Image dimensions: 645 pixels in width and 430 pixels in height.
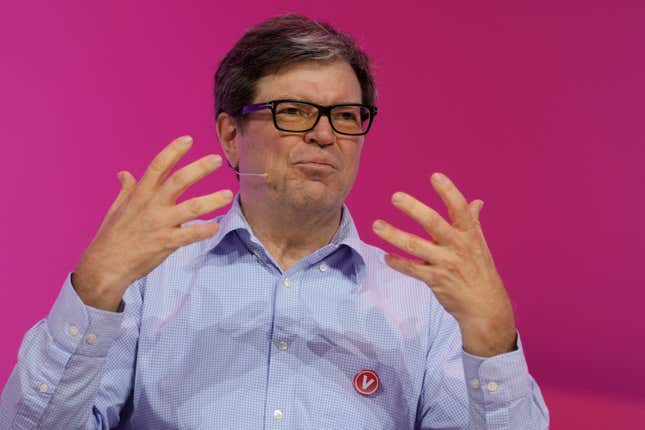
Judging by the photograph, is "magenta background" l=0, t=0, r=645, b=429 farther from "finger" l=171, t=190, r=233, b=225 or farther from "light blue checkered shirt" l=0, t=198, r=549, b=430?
"finger" l=171, t=190, r=233, b=225

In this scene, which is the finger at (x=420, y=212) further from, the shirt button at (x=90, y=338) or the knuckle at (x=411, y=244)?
the shirt button at (x=90, y=338)

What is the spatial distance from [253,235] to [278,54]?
414 mm

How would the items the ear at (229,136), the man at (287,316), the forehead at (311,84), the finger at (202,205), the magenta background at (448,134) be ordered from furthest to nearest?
the magenta background at (448,134)
the ear at (229,136)
the forehead at (311,84)
the man at (287,316)
the finger at (202,205)

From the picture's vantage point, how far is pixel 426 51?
2309 mm

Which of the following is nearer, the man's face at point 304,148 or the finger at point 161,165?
the finger at point 161,165

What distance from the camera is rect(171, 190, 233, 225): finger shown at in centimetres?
125

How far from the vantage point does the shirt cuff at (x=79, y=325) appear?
4.28 feet

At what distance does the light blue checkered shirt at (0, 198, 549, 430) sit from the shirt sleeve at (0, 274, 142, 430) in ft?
0.37

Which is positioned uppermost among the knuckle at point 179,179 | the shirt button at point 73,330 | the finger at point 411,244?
the knuckle at point 179,179

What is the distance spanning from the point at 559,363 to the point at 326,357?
2.94 feet

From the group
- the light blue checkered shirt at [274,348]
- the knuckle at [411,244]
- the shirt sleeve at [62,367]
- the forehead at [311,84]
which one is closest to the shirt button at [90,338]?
the shirt sleeve at [62,367]

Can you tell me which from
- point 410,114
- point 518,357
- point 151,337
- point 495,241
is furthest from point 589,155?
point 151,337

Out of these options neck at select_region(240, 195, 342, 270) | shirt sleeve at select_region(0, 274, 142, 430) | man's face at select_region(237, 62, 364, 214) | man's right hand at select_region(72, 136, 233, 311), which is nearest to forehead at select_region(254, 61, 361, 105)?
man's face at select_region(237, 62, 364, 214)

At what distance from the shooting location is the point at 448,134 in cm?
229
